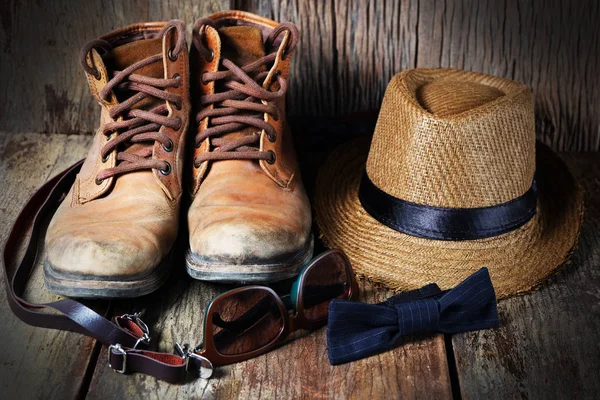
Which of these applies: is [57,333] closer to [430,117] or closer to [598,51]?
[430,117]

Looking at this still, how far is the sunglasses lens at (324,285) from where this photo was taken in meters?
1.21

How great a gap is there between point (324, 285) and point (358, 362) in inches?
5.7

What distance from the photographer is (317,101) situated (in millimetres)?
1798

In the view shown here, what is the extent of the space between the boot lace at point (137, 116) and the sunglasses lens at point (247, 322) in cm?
32

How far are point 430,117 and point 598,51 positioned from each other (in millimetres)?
675

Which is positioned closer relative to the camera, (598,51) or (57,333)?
(57,333)

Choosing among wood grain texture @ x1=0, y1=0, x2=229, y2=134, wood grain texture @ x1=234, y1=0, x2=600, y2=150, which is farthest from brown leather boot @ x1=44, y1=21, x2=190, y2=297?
wood grain texture @ x1=234, y1=0, x2=600, y2=150

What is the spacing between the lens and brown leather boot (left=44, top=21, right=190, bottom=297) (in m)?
1.21

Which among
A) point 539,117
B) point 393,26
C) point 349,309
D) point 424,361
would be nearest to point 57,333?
point 349,309

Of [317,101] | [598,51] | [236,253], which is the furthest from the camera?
[317,101]

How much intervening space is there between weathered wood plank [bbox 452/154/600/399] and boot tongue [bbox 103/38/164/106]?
73cm

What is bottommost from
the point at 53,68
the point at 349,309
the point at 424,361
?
the point at 424,361

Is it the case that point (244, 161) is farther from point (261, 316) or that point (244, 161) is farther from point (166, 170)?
point (261, 316)

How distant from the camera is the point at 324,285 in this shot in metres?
1.24
